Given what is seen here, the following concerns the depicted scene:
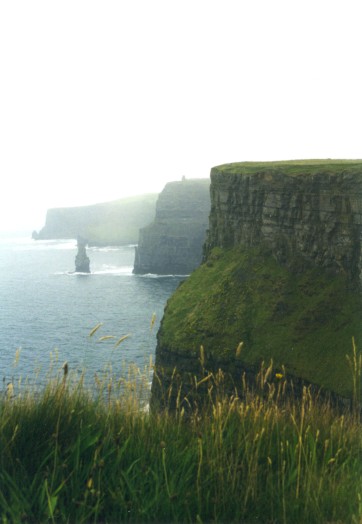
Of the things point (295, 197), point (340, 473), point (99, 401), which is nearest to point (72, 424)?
point (99, 401)

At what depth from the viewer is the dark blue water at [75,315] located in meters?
70.3

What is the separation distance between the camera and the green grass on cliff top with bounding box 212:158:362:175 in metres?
58.4

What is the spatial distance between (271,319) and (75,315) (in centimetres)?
5595

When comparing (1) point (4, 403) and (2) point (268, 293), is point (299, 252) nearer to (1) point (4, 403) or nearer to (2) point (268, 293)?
(2) point (268, 293)

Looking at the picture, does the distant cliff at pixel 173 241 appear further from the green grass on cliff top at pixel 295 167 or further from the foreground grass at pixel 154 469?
the foreground grass at pixel 154 469

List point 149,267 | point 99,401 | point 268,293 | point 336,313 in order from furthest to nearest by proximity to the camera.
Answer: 1. point 149,267
2. point 268,293
3. point 336,313
4. point 99,401

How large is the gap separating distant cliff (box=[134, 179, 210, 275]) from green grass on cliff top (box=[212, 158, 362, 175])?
9278 cm

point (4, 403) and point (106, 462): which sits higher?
point (4, 403)

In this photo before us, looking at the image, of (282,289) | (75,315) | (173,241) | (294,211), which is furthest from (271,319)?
(173,241)

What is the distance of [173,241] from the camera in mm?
176250

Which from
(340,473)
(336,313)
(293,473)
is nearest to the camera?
(293,473)

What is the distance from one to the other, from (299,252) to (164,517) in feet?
179

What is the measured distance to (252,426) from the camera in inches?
348

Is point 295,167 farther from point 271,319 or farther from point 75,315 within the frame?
point 75,315
